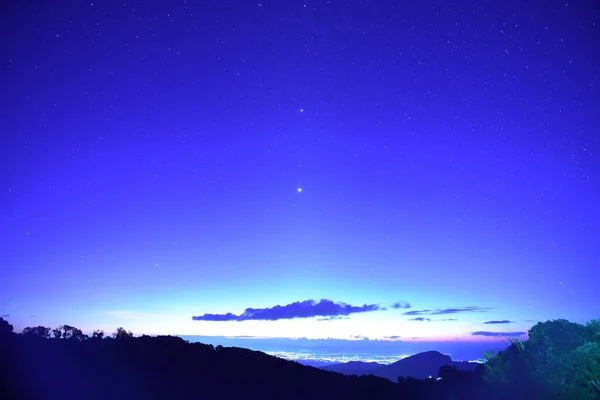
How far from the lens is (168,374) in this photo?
72.6m

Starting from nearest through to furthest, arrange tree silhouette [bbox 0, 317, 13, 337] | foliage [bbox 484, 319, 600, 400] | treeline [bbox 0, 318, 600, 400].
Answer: foliage [bbox 484, 319, 600, 400] < treeline [bbox 0, 318, 600, 400] < tree silhouette [bbox 0, 317, 13, 337]

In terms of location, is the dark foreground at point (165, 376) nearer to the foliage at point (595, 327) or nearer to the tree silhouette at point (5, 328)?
the tree silhouette at point (5, 328)

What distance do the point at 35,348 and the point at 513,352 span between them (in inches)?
3221

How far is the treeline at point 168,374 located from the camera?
59.5 metres

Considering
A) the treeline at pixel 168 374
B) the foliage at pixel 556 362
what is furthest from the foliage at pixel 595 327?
the treeline at pixel 168 374

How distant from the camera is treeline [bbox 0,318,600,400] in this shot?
2343 inches

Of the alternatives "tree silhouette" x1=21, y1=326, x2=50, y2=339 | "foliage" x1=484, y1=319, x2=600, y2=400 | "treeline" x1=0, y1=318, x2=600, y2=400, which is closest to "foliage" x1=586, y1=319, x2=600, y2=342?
"foliage" x1=484, y1=319, x2=600, y2=400

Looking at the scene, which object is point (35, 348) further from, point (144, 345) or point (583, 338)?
point (583, 338)

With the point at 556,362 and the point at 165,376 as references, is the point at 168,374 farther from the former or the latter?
the point at 556,362

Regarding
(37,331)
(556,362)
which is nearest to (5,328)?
(37,331)

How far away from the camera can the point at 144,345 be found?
273 ft

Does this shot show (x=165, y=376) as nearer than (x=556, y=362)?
No

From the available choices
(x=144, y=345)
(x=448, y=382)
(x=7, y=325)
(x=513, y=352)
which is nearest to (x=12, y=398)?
(x=144, y=345)

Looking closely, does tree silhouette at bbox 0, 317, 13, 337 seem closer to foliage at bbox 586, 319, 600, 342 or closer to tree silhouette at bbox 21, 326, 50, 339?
tree silhouette at bbox 21, 326, 50, 339
